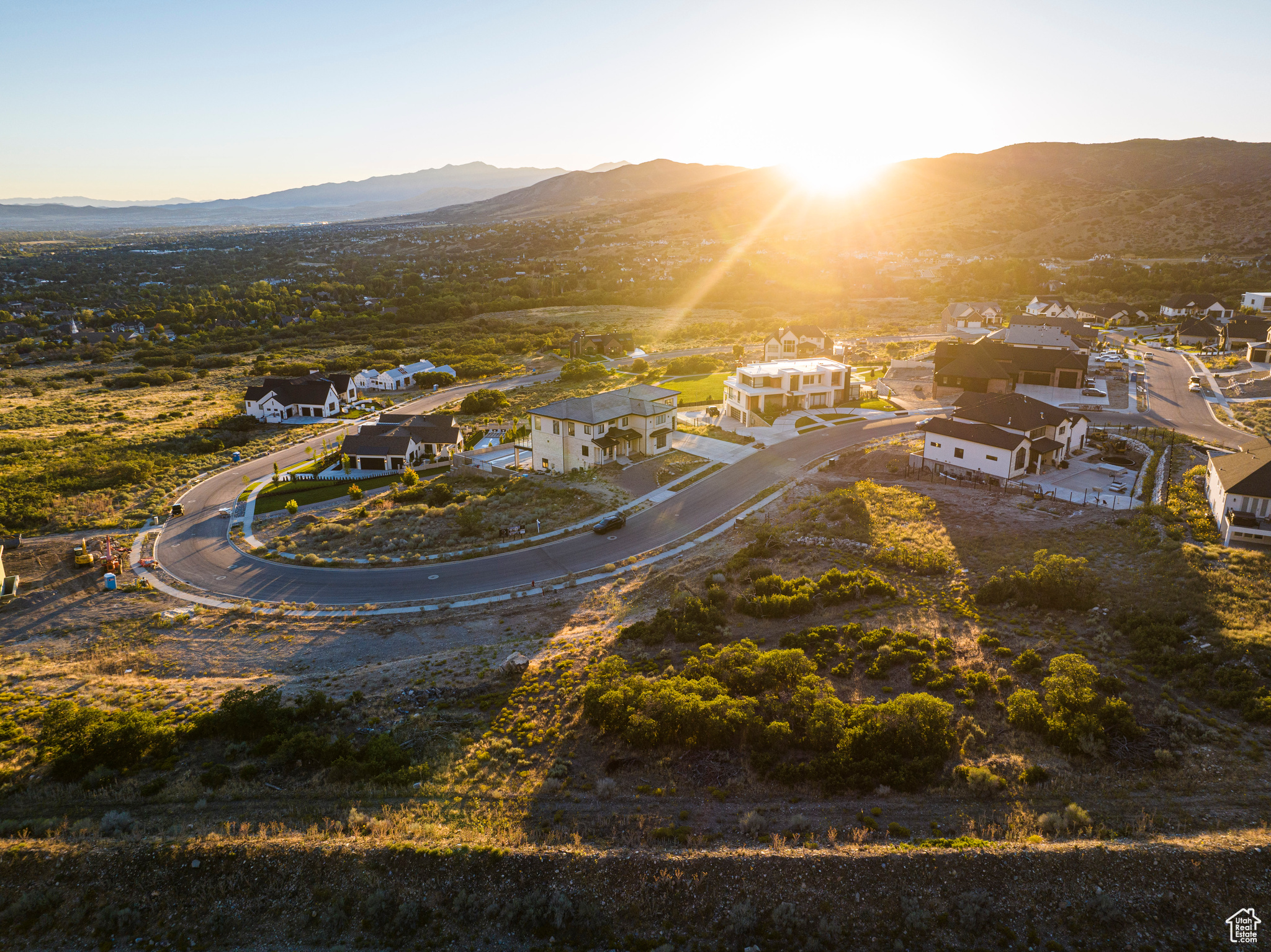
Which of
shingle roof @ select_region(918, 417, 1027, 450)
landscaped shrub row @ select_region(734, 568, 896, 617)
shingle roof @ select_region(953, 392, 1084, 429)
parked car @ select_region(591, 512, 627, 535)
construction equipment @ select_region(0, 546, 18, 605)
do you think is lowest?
construction equipment @ select_region(0, 546, 18, 605)

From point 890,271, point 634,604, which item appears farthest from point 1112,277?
point 634,604

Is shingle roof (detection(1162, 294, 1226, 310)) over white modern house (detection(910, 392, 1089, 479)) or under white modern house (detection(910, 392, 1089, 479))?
over

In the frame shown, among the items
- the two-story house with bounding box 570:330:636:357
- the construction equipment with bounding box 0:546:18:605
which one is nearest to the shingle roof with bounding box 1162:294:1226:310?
the two-story house with bounding box 570:330:636:357

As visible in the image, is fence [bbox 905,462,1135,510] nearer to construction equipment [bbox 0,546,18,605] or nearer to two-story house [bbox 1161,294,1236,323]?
construction equipment [bbox 0,546,18,605]

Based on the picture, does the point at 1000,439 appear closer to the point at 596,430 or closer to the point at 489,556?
the point at 596,430

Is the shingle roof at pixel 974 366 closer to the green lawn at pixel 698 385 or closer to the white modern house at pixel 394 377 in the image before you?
the green lawn at pixel 698 385

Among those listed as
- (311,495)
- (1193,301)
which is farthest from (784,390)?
(1193,301)

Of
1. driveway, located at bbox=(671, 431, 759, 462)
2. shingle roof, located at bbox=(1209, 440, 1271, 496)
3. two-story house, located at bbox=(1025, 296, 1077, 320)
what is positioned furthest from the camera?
two-story house, located at bbox=(1025, 296, 1077, 320)
